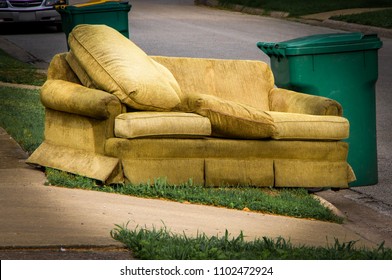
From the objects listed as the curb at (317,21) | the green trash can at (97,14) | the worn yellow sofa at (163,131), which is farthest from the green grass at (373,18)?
the worn yellow sofa at (163,131)

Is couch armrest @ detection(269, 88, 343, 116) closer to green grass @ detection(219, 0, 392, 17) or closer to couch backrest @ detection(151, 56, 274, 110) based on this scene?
couch backrest @ detection(151, 56, 274, 110)

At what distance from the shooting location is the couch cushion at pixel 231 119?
29.6ft

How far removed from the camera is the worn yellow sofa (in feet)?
28.8

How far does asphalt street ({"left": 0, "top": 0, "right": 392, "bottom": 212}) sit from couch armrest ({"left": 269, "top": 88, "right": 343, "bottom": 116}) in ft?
9.00

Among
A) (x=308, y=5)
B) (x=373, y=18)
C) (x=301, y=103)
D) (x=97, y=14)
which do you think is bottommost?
→ (x=308, y=5)

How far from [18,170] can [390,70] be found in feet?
34.9

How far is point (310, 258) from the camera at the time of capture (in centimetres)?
625

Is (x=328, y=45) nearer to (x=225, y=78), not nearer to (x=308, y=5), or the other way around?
(x=225, y=78)

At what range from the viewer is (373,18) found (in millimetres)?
26750

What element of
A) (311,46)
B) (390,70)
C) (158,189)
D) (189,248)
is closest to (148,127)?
(158,189)

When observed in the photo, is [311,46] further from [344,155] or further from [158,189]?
[158,189]

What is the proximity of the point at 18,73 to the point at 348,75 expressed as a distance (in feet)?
28.5

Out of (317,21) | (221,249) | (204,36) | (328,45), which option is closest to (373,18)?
(317,21)

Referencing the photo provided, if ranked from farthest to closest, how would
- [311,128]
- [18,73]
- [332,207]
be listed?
[18,73]
[311,128]
[332,207]
